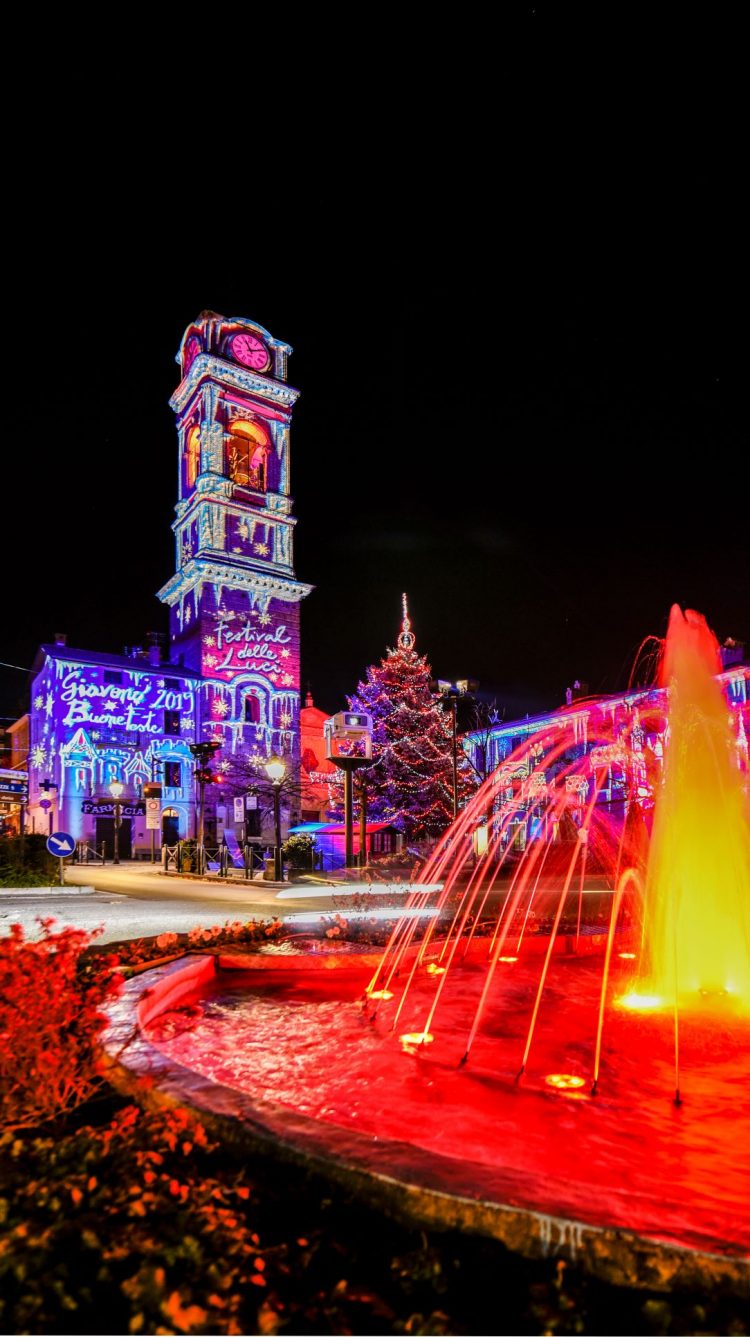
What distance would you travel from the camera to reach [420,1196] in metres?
2.99

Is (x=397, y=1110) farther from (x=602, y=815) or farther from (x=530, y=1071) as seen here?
(x=602, y=815)

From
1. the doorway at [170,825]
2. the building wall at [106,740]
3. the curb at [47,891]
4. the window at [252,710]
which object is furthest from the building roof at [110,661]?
the curb at [47,891]

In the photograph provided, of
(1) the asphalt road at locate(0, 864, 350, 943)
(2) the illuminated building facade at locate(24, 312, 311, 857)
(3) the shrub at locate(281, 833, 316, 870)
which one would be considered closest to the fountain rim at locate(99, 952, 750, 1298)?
(1) the asphalt road at locate(0, 864, 350, 943)

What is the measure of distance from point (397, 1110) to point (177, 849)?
31.7 metres

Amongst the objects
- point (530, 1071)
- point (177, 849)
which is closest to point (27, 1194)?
point (530, 1071)

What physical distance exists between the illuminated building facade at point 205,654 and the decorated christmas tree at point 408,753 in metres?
11.0

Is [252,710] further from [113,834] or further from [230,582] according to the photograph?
[113,834]

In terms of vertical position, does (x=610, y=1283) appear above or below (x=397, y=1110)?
above

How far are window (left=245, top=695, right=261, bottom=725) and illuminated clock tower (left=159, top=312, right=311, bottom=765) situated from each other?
76mm

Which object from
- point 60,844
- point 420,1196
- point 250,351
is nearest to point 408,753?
point 60,844

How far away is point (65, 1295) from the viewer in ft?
8.00

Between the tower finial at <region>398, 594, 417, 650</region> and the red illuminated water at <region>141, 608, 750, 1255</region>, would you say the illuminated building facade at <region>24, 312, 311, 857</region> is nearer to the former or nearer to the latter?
the tower finial at <region>398, 594, 417, 650</region>

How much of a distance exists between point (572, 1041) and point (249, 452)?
5838cm

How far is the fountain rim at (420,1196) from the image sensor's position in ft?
8.48
